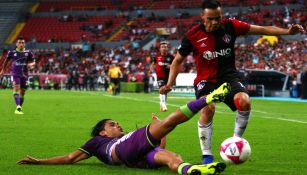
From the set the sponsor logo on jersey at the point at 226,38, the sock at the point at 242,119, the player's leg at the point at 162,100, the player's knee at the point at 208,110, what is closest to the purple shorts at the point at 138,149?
the player's knee at the point at 208,110

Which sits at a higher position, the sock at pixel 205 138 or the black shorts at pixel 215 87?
the black shorts at pixel 215 87

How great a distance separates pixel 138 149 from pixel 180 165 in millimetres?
611

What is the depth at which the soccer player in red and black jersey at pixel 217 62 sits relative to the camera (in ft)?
28.7

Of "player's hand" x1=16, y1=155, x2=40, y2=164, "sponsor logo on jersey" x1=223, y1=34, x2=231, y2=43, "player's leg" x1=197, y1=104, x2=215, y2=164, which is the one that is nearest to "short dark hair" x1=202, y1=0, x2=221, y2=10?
"sponsor logo on jersey" x1=223, y1=34, x2=231, y2=43

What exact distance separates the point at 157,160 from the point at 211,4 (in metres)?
2.10

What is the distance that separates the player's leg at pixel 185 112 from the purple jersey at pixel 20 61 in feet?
48.5

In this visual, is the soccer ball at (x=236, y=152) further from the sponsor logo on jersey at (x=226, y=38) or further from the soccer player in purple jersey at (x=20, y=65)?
the soccer player in purple jersey at (x=20, y=65)

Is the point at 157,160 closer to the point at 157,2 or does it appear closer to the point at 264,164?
the point at 264,164

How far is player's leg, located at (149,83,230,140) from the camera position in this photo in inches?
268

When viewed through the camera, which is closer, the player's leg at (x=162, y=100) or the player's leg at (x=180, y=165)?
the player's leg at (x=180, y=165)

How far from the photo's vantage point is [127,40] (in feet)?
218

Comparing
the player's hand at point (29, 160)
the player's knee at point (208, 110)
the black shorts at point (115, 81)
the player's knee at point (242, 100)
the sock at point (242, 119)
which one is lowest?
the black shorts at point (115, 81)

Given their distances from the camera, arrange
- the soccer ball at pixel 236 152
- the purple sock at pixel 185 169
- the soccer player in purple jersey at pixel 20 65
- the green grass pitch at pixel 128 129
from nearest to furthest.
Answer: the purple sock at pixel 185 169, the soccer ball at pixel 236 152, the green grass pitch at pixel 128 129, the soccer player in purple jersey at pixel 20 65

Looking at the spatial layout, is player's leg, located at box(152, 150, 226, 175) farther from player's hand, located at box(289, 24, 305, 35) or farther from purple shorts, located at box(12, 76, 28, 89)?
purple shorts, located at box(12, 76, 28, 89)
